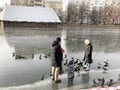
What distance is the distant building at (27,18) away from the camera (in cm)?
6228

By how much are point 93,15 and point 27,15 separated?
152ft

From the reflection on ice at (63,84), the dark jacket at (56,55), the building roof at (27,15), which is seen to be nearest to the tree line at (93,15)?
the building roof at (27,15)

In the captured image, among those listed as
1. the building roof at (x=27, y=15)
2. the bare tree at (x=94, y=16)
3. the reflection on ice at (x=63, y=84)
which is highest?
the building roof at (x=27, y=15)

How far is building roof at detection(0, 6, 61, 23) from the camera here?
6294 cm

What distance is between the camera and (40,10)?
6856 centimetres

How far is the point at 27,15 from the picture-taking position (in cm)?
6538

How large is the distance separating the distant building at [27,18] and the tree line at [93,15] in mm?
35300

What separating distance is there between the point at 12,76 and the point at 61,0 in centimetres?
14649

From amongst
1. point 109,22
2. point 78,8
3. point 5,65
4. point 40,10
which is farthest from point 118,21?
point 5,65

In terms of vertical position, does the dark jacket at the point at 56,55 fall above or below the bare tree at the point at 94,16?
above

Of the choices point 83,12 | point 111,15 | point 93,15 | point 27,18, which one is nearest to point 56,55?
point 27,18

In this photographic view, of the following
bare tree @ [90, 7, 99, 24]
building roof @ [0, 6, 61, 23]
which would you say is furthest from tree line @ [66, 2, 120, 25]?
building roof @ [0, 6, 61, 23]

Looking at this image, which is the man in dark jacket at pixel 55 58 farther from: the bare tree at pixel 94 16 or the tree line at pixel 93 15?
the bare tree at pixel 94 16

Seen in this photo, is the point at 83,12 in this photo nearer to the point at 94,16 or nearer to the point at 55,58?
the point at 94,16
